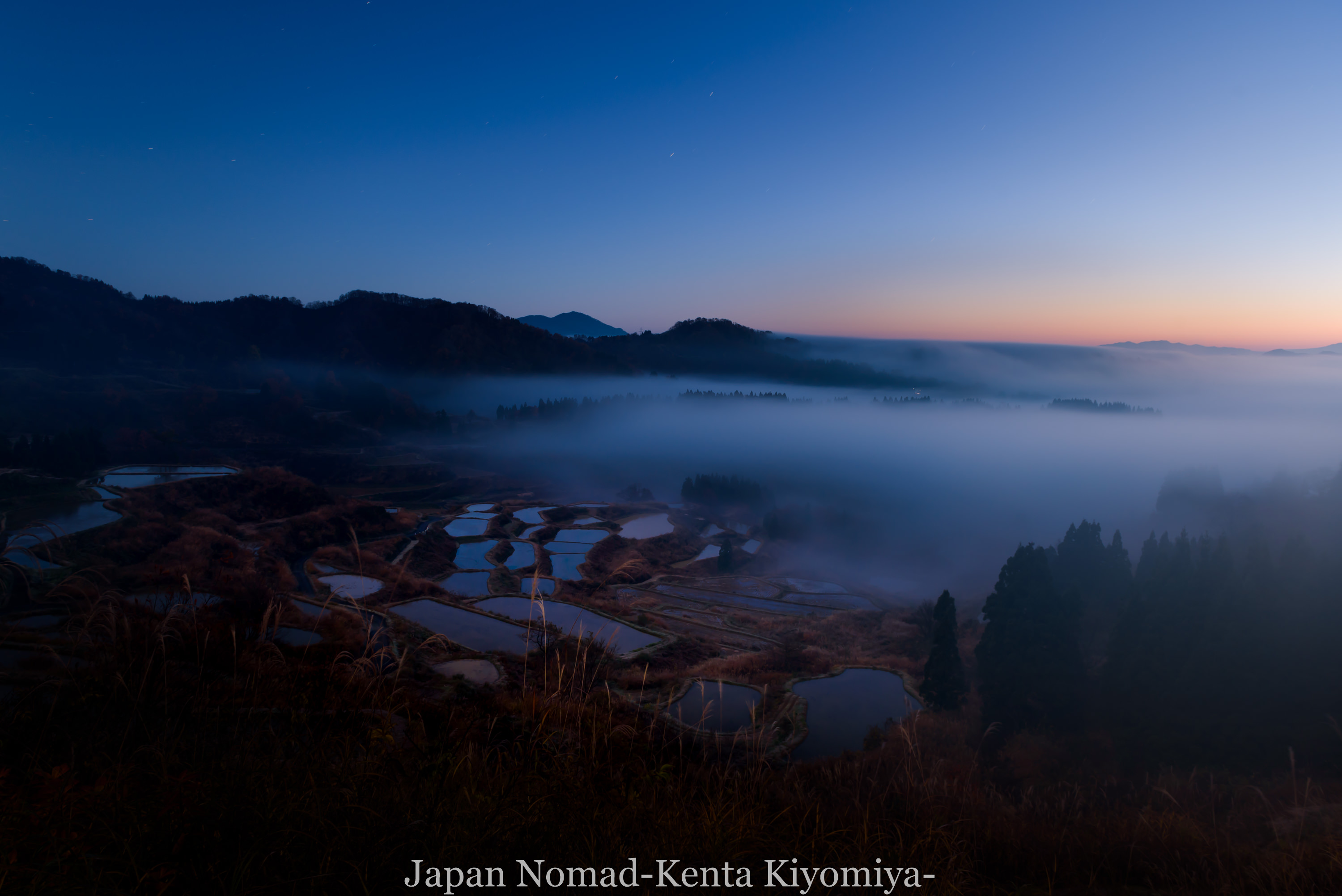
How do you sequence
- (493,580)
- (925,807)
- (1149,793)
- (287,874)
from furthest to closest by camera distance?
(493,580)
(1149,793)
(925,807)
(287,874)

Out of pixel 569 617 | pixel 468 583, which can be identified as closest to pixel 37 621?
pixel 569 617

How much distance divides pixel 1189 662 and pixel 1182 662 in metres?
0.30

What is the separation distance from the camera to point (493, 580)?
3388cm

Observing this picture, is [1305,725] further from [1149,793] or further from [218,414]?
[218,414]

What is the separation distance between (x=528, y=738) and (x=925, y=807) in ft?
9.94

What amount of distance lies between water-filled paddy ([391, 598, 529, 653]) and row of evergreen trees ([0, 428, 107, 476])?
30202 mm

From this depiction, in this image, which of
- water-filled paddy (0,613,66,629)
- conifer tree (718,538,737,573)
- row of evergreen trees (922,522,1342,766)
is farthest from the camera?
conifer tree (718,538,737,573)

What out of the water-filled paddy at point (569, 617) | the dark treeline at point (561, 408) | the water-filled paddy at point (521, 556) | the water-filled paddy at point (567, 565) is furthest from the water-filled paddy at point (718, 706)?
the dark treeline at point (561, 408)

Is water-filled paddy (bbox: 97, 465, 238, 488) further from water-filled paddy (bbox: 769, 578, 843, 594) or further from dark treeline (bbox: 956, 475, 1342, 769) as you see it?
dark treeline (bbox: 956, 475, 1342, 769)

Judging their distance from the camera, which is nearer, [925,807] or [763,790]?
[763,790]

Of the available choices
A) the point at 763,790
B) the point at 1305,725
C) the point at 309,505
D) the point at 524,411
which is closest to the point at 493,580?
the point at 309,505

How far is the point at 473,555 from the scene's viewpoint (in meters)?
42.5

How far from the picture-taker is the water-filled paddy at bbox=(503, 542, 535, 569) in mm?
41094

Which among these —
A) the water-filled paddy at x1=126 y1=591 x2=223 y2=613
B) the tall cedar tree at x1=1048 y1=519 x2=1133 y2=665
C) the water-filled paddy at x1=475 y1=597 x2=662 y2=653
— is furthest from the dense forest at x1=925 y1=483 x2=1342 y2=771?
the water-filled paddy at x1=126 y1=591 x2=223 y2=613
